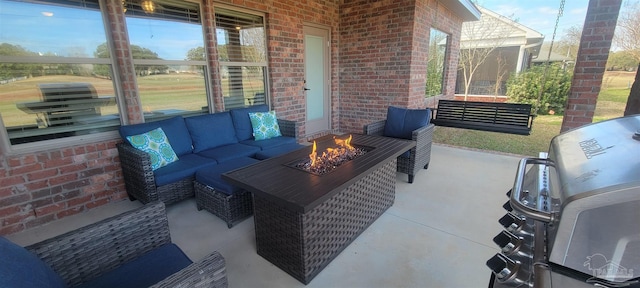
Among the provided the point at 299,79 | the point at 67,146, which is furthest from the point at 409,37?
the point at 67,146

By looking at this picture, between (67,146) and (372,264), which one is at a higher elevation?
(67,146)

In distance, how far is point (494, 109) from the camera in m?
4.15

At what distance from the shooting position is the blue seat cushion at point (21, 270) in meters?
0.76

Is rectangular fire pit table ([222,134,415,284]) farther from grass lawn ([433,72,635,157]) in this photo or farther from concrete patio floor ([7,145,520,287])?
grass lawn ([433,72,635,157])

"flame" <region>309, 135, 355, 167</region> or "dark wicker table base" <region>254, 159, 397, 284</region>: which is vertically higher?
"flame" <region>309, 135, 355, 167</region>

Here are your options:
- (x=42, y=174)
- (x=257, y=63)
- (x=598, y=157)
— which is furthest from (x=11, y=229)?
(x=598, y=157)

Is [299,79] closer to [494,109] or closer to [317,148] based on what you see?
[317,148]

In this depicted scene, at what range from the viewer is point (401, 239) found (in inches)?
83.9

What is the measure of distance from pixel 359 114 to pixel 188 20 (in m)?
3.39

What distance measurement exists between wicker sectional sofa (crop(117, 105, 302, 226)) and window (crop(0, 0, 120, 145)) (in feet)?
1.44

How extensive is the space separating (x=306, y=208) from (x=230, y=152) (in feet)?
6.24

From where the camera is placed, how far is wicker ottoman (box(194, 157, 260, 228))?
2.31m

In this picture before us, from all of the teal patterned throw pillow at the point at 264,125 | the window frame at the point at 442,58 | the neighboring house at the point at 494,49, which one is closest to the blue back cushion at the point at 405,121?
the teal patterned throw pillow at the point at 264,125

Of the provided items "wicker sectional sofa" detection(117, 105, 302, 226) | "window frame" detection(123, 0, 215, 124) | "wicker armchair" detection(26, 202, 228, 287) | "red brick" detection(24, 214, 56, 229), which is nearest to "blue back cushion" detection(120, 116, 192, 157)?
"wicker sectional sofa" detection(117, 105, 302, 226)
